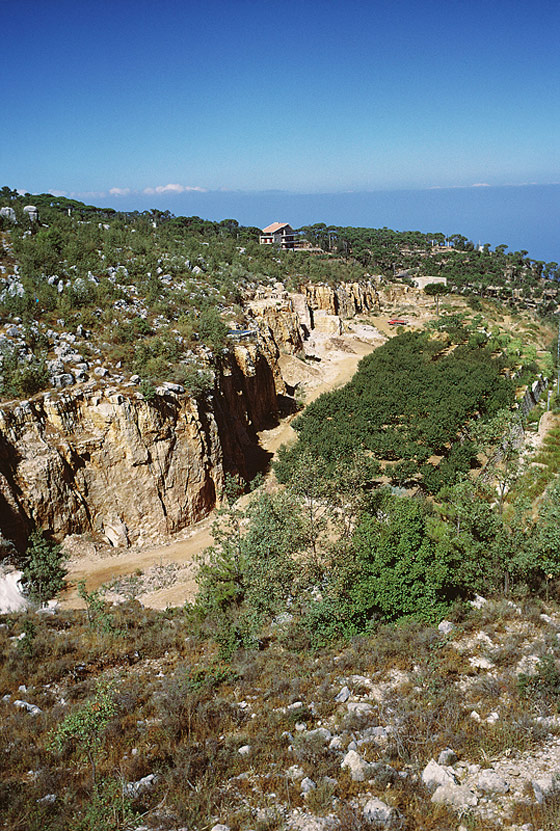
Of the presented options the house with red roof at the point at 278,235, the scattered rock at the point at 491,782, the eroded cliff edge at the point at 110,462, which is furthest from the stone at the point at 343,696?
the house with red roof at the point at 278,235

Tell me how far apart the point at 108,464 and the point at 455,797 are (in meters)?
16.4

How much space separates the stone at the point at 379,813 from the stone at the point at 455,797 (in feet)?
2.21

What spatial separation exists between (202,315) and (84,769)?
22.9 m

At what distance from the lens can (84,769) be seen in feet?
26.9

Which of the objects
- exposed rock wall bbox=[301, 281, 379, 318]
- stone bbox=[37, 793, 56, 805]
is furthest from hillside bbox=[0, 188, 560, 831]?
exposed rock wall bbox=[301, 281, 379, 318]

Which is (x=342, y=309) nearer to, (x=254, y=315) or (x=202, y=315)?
(x=254, y=315)

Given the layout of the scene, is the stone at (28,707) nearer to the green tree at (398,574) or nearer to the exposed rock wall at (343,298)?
the green tree at (398,574)

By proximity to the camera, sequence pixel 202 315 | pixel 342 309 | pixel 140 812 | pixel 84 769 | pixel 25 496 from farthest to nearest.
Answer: pixel 342 309
pixel 202 315
pixel 25 496
pixel 84 769
pixel 140 812

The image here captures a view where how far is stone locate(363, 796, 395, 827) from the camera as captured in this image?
684cm

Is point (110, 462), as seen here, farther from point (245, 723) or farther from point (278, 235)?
point (278, 235)

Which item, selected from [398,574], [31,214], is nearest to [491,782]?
[398,574]

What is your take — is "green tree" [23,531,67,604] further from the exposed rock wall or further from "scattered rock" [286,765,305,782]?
the exposed rock wall

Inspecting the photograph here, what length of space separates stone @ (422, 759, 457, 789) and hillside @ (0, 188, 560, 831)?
3 cm

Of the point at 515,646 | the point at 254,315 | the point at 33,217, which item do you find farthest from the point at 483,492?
the point at 33,217
